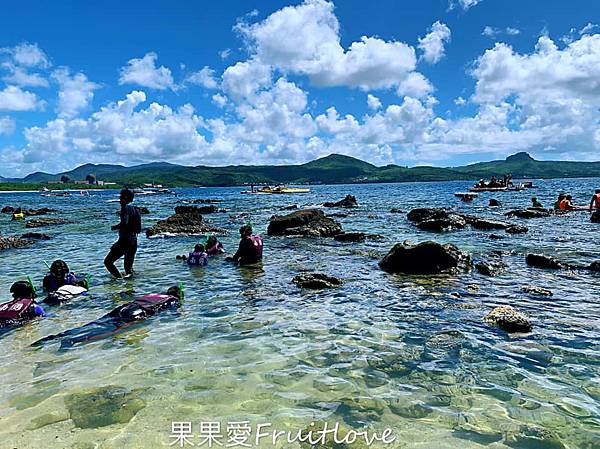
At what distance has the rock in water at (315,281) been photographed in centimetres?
1305

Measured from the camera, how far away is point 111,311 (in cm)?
1035

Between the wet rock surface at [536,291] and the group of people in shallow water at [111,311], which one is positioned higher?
the group of people in shallow water at [111,311]

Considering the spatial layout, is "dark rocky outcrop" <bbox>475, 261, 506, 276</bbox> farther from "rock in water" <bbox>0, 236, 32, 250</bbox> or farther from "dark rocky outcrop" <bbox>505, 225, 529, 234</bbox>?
"rock in water" <bbox>0, 236, 32, 250</bbox>

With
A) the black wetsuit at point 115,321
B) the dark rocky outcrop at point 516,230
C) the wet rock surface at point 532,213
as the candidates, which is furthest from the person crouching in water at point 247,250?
the wet rock surface at point 532,213

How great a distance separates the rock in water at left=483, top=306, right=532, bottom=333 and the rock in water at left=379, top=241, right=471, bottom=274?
5501 mm

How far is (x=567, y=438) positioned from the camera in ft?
16.8

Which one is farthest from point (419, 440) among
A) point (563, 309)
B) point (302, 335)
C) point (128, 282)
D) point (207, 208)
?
point (207, 208)

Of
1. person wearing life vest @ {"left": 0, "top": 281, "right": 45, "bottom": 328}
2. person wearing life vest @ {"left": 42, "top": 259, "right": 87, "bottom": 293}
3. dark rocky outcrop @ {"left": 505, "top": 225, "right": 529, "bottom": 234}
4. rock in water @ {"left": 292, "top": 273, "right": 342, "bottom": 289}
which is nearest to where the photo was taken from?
person wearing life vest @ {"left": 0, "top": 281, "right": 45, "bottom": 328}

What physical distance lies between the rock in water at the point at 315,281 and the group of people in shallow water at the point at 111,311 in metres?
3.64

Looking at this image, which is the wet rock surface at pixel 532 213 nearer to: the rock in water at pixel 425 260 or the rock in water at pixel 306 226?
the rock in water at pixel 306 226

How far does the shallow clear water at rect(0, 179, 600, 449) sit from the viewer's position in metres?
5.50

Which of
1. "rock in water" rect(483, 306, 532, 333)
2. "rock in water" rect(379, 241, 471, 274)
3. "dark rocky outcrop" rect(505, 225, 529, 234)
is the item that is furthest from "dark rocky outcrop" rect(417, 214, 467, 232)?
"rock in water" rect(483, 306, 532, 333)

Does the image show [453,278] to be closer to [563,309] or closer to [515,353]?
[563,309]

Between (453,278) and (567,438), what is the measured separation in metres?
9.00
